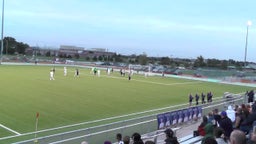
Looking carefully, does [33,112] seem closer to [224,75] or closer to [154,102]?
[154,102]

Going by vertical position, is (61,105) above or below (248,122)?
below

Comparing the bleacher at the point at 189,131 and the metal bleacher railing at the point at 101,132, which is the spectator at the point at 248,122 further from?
the metal bleacher railing at the point at 101,132

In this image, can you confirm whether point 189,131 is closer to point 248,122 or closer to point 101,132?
point 248,122

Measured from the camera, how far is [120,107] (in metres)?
25.1

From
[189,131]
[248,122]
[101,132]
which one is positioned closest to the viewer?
[248,122]

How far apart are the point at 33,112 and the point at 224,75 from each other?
48617mm

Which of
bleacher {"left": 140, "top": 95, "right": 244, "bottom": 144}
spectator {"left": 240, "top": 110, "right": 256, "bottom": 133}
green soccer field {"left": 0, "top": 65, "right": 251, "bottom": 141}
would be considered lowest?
green soccer field {"left": 0, "top": 65, "right": 251, "bottom": 141}

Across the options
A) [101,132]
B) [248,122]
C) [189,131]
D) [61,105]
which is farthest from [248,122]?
[61,105]

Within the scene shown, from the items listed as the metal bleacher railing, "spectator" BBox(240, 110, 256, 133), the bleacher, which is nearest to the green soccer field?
the metal bleacher railing

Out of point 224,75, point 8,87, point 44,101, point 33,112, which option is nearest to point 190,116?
point 33,112

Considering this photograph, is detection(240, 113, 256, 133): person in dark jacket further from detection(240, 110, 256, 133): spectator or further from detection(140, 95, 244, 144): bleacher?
detection(140, 95, 244, 144): bleacher

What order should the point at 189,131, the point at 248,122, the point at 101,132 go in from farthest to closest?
1. the point at 189,131
2. the point at 101,132
3. the point at 248,122

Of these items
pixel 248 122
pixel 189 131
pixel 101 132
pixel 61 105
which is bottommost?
pixel 61 105

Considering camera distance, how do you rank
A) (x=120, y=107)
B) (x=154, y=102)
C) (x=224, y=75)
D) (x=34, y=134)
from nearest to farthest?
(x=34, y=134), (x=120, y=107), (x=154, y=102), (x=224, y=75)
